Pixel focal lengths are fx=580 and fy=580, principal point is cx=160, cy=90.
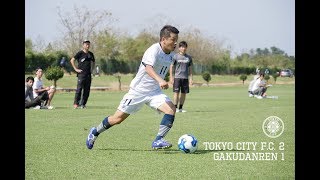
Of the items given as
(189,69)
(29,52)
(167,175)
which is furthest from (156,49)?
(29,52)

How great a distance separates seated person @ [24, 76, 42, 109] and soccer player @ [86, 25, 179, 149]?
9.44 metres

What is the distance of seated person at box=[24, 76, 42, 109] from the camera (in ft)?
60.6

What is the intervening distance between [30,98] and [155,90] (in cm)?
1012

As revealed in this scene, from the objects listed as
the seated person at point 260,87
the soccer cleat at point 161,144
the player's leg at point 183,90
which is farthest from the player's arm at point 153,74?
the seated person at point 260,87

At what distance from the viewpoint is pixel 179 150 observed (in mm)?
9398

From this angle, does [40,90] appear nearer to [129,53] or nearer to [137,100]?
[137,100]

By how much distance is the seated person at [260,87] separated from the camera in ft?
89.9

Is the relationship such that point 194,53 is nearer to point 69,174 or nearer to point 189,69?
point 189,69

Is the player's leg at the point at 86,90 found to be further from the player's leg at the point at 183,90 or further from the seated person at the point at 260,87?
the seated person at the point at 260,87

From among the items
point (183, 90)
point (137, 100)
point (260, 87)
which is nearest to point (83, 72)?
point (183, 90)

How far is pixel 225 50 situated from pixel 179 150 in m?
70.7

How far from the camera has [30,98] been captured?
741 inches

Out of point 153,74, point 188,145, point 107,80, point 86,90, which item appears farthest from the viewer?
point 107,80

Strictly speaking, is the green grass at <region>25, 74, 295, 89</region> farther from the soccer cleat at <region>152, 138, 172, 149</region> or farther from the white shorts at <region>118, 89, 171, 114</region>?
the soccer cleat at <region>152, 138, 172, 149</region>
